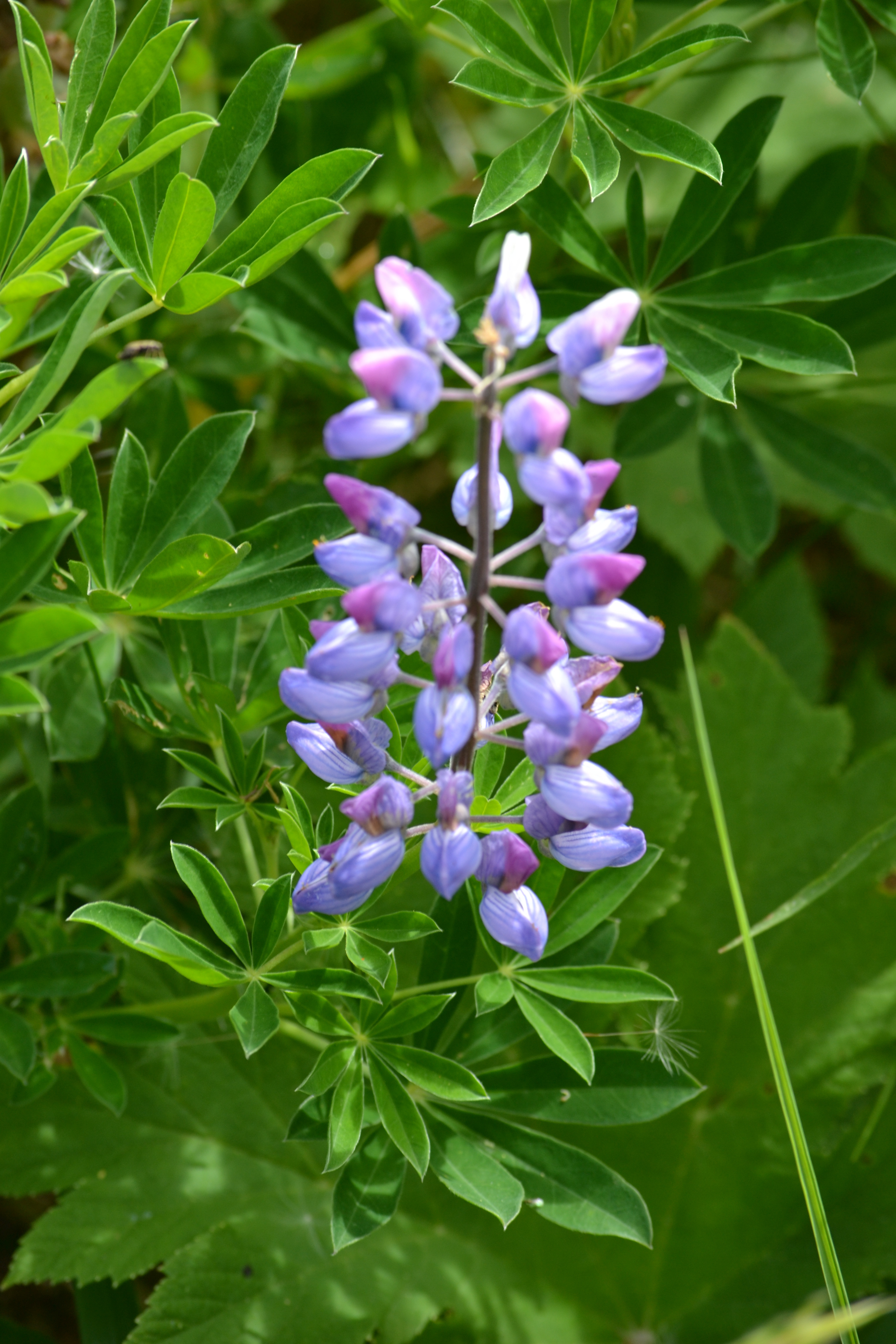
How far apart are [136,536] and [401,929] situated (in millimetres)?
732

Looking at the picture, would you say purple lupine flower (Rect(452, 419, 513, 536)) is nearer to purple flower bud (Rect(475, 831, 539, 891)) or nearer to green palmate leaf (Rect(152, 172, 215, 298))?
purple flower bud (Rect(475, 831, 539, 891))

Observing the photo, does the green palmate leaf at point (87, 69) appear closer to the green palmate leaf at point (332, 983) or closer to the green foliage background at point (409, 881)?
the green foliage background at point (409, 881)

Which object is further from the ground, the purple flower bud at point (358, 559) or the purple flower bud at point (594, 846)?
the purple flower bud at point (358, 559)

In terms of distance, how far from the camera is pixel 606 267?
6.88 ft

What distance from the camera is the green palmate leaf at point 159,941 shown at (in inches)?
55.6

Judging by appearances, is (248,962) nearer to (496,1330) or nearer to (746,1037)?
(496,1330)

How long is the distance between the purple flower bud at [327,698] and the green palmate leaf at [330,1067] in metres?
0.49

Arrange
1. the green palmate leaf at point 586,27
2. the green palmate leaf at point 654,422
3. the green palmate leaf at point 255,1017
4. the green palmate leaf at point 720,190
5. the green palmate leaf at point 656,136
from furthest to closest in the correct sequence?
the green palmate leaf at point 654,422
the green palmate leaf at point 720,190
the green palmate leaf at point 586,27
the green palmate leaf at point 656,136
the green palmate leaf at point 255,1017

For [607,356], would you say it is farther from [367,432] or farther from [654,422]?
[654,422]

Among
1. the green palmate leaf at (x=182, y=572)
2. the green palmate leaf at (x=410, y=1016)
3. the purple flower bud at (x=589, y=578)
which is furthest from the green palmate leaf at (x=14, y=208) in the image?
the green palmate leaf at (x=410, y=1016)

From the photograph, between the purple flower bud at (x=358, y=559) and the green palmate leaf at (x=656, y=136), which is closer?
the purple flower bud at (x=358, y=559)

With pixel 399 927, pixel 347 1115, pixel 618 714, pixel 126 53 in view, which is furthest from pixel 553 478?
pixel 126 53

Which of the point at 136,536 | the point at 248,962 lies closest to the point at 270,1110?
the point at 248,962

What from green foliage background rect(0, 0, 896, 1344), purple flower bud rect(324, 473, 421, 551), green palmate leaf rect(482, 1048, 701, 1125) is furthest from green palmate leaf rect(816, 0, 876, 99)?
green palmate leaf rect(482, 1048, 701, 1125)
